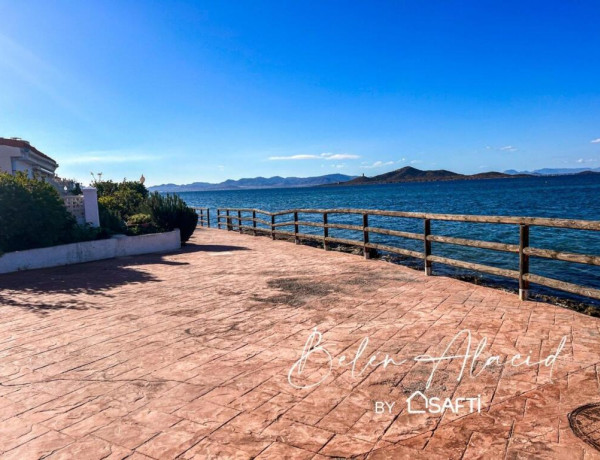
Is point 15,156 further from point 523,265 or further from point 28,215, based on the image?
point 523,265

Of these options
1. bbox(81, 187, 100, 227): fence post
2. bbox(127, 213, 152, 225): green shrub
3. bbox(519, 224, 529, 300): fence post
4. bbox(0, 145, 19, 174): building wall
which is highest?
bbox(0, 145, 19, 174): building wall

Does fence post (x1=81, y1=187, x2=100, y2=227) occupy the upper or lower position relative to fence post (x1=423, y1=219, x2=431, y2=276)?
upper

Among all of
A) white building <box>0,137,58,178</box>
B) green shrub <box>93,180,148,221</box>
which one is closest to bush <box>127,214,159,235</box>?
green shrub <box>93,180,148,221</box>

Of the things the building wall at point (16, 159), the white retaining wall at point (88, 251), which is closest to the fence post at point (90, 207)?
the white retaining wall at point (88, 251)

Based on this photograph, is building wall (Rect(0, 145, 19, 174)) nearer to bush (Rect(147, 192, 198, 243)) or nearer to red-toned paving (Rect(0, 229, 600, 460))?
bush (Rect(147, 192, 198, 243))

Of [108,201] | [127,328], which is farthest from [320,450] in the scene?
[108,201]

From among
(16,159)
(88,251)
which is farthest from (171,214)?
(16,159)

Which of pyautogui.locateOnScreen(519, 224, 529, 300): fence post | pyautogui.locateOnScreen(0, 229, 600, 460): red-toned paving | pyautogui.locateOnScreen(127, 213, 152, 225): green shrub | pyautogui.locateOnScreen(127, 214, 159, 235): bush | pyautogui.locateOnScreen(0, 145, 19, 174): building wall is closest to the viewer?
pyautogui.locateOnScreen(0, 229, 600, 460): red-toned paving

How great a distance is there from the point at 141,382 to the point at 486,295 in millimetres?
5595

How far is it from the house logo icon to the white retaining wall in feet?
34.0

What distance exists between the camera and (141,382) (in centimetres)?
404

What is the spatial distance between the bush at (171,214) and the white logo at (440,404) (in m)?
12.2

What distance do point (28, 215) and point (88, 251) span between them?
181cm

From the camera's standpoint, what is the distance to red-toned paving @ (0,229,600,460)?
3.04m
